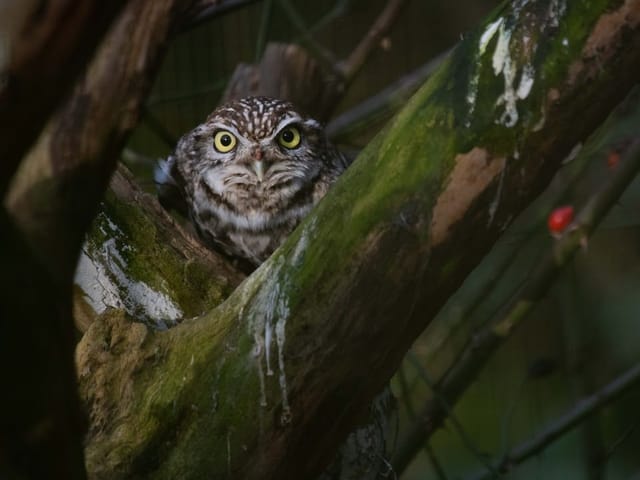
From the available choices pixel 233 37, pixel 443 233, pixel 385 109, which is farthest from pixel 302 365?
pixel 233 37

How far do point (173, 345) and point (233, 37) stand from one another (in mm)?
3050

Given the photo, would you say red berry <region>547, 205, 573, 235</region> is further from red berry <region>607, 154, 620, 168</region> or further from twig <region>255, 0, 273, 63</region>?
twig <region>255, 0, 273, 63</region>

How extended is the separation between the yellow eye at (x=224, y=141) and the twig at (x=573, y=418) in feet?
4.22

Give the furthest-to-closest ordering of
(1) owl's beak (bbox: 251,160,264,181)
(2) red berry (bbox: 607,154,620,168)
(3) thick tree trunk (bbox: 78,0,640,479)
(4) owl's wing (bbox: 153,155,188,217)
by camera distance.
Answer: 1. (4) owl's wing (bbox: 153,155,188,217)
2. (2) red berry (bbox: 607,154,620,168)
3. (1) owl's beak (bbox: 251,160,264,181)
4. (3) thick tree trunk (bbox: 78,0,640,479)

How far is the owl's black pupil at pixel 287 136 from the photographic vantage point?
352 centimetres

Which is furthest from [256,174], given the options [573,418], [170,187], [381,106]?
[573,418]

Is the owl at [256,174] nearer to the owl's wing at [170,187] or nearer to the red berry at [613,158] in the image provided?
the owl's wing at [170,187]

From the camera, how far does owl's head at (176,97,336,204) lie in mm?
3445

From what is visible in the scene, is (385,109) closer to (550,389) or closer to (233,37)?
(233,37)

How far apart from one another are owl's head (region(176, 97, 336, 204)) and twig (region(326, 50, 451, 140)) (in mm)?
779

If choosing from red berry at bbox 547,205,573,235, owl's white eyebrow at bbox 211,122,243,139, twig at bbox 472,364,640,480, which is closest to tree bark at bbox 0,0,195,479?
owl's white eyebrow at bbox 211,122,243,139

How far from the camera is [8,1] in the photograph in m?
1.22

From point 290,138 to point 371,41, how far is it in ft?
3.21

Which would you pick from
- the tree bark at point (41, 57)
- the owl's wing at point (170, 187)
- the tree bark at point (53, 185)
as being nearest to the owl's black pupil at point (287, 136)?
the owl's wing at point (170, 187)
